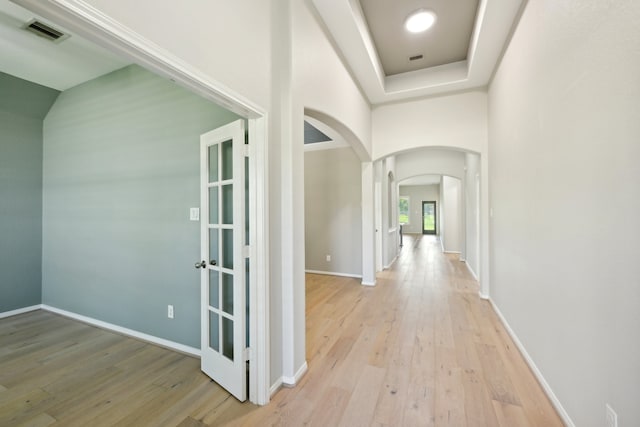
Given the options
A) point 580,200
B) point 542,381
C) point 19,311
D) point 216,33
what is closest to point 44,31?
point 216,33

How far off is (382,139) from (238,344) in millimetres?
3921

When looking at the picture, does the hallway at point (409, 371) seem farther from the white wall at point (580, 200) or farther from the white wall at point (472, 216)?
the white wall at point (472, 216)

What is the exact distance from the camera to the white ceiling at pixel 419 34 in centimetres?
288

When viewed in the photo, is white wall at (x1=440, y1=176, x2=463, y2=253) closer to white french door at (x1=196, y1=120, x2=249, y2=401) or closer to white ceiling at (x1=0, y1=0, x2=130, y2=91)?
white french door at (x1=196, y1=120, x2=249, y2=401)

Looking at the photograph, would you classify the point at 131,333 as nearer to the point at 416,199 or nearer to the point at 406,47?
the point at 406,47

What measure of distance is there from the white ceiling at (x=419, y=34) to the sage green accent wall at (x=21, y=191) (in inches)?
170

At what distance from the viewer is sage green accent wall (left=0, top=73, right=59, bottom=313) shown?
3.32 meters

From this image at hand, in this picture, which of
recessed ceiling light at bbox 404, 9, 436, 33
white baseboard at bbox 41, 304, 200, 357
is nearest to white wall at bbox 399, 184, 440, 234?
recessed ceiling light at bbox 404, 9, 436, 33

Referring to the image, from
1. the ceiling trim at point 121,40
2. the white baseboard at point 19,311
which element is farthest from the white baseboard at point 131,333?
the ceiling trim at point 121,40

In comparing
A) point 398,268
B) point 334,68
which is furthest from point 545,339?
point 398,268

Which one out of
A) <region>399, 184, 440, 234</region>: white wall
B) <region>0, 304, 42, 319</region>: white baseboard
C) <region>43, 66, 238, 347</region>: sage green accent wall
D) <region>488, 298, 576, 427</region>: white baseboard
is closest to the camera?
<region>488, 298, 576, 427</region>: white baseboard

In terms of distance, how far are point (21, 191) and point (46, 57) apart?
75.1 inches

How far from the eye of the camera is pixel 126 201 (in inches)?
112

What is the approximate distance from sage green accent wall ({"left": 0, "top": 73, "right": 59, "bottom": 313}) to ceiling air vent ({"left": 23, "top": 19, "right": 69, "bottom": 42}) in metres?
1.40
